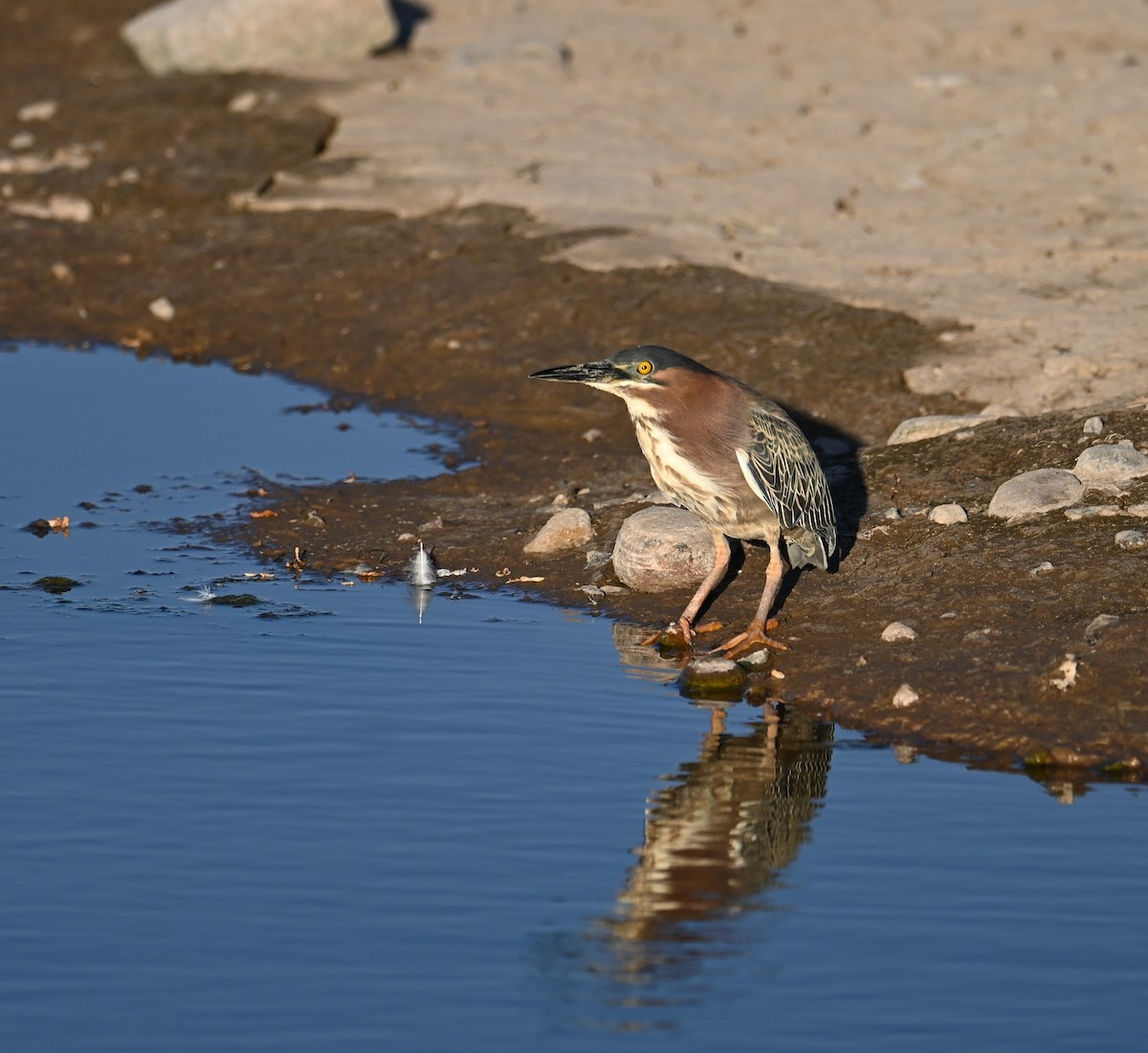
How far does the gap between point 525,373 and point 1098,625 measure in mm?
5583

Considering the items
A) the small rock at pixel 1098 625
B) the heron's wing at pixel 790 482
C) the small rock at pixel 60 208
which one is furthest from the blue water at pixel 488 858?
the small rock at pixel 60 208

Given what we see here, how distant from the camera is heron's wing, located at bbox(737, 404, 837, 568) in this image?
8.22 m

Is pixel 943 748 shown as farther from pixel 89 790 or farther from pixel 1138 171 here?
pixel 1138 171

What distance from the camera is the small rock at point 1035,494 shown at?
9.00 m

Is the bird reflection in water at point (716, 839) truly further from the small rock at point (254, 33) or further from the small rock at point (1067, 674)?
the small rock at point (254, 33)

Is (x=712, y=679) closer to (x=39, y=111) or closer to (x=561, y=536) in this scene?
(x=561, y=536)

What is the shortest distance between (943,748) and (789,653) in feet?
3.75

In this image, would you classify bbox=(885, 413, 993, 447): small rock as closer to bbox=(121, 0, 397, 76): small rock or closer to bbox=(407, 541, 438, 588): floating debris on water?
bbox=(407, 541, 438, 588): floating debris on water

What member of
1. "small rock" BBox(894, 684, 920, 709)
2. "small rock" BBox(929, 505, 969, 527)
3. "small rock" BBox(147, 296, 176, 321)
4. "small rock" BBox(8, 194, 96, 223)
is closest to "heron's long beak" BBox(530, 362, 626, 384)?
"small rock" BBox(894, 684, 920, 709)

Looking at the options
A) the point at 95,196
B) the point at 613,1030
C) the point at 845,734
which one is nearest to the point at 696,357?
the point at 845,734

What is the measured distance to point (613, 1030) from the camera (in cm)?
507

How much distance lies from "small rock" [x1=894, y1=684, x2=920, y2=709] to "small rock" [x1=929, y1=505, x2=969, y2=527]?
5.83 ft

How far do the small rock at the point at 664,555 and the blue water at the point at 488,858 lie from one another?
0.40 m

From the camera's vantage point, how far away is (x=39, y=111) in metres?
18.0
